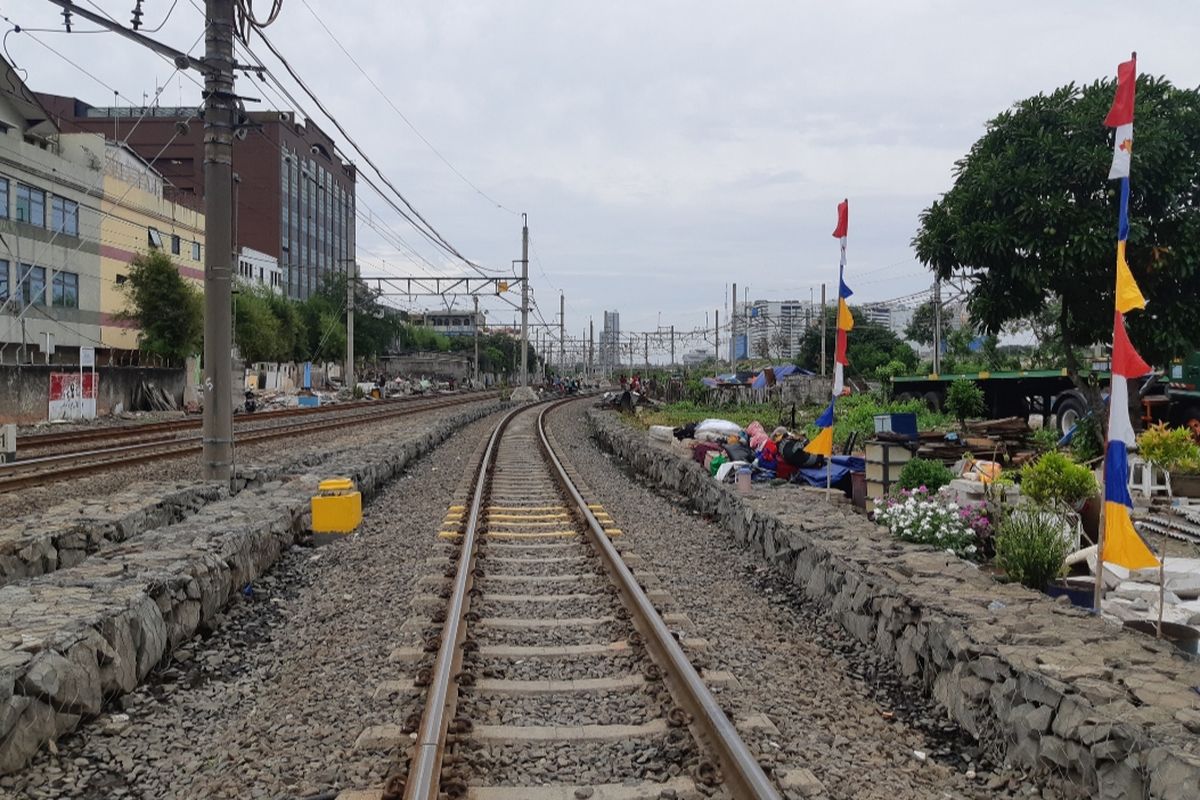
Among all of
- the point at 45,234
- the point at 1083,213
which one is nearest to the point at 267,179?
the point at 45,234

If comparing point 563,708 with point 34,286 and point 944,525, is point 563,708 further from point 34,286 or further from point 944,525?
point 34,286

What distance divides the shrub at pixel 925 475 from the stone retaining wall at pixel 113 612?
682 centimetres

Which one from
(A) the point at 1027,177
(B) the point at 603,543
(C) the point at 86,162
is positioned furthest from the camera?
(C) the point at 86,162

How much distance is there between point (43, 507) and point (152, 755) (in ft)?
27.6

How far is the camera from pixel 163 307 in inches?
1463

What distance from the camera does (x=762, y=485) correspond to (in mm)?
12258

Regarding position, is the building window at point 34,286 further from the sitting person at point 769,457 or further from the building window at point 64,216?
the sitting person at point 769,457

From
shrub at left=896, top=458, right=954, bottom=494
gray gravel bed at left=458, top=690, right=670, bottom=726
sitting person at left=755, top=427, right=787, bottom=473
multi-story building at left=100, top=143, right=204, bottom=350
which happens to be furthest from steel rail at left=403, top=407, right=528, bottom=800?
multi-story building at left=100, top=143, right=204, bottom=350

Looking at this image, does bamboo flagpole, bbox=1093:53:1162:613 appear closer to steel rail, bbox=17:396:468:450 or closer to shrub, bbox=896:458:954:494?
shrub, bbox=896:458:954:494

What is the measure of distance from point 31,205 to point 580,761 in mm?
42598

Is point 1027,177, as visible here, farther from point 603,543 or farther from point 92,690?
point 92,690

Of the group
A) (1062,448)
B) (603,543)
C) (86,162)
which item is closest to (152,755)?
(603,543)

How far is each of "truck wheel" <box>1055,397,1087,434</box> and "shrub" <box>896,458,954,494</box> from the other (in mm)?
8338

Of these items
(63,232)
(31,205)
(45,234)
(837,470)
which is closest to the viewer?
(837,470)
